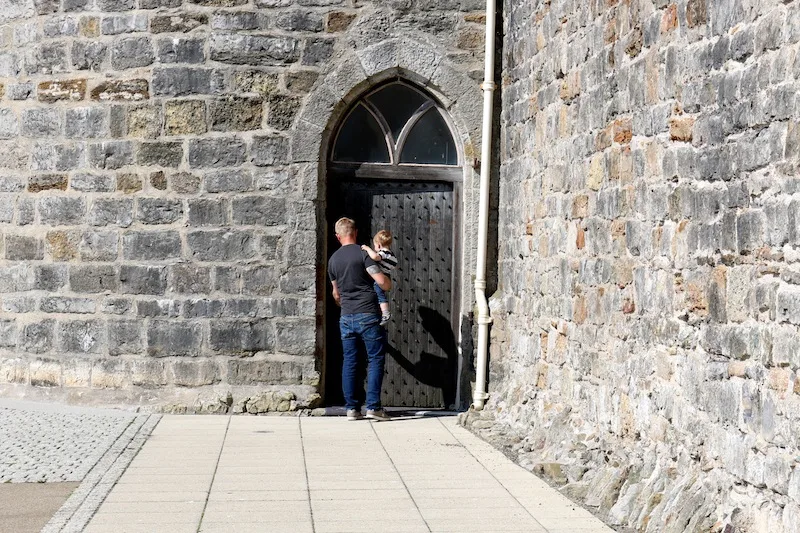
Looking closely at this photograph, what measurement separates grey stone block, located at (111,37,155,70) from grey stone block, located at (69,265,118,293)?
1513mm

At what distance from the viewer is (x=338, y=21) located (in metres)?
9.12

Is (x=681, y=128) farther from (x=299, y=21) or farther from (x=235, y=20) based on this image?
(x=235, y=20)

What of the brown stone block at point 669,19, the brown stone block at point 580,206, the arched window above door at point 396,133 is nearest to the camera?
the brown stone block at point 669,19

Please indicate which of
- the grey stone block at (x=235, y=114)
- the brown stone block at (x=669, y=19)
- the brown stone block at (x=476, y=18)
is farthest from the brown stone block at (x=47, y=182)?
the brown stone block at (x=669, y=19)

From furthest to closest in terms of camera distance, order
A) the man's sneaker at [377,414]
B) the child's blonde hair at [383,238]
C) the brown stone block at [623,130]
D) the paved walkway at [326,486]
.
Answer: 1. the child's blonde hair at [383,238]
2. the man's sneaker at [377,414]
3. the brown stone block at [623,130]
4. the paved walkway at [326,486]

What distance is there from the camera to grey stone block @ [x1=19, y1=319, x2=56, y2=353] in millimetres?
9164

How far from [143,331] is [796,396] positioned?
589cm

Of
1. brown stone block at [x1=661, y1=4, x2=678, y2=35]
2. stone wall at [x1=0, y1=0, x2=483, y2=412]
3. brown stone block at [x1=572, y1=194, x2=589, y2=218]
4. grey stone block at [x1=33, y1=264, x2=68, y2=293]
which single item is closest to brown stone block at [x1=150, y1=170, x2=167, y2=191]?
stone wall at [x1=0, y1=0, x2=483, y2=412]

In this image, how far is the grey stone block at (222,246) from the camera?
9.08 meters

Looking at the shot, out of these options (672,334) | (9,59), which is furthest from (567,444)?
(9,59)

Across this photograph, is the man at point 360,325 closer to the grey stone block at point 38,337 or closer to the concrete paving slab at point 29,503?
the grey stone block at point 38,337

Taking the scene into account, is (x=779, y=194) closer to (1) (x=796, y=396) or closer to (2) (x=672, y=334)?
(1) (x=796, y=396)

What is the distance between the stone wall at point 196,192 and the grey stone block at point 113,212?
11 millimetres

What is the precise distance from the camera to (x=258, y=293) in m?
9.08
